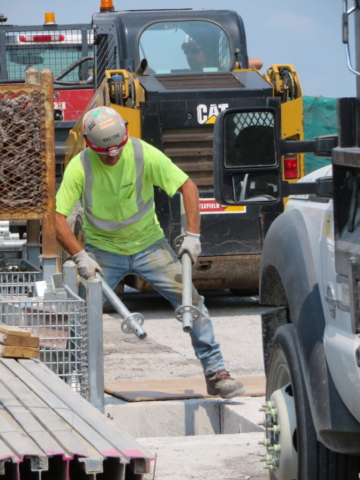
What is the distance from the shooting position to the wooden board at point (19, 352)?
435 cm

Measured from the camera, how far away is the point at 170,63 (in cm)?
1037

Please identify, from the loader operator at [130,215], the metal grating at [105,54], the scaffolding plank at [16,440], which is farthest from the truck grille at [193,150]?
the scaffolding plank at [16,440]

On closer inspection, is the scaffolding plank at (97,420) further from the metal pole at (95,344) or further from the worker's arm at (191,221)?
the worker's arm at (191,221)

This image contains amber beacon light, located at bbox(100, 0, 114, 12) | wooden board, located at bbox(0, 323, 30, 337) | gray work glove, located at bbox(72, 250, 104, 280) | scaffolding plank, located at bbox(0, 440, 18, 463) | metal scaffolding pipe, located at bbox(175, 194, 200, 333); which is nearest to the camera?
scaffolding plank, located at bbox(0, 440, 18, 463)

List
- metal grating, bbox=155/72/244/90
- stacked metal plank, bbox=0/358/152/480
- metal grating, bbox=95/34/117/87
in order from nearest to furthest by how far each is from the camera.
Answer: stacked metal plank, bbox=0/358/152/480
metal grating, bbox=155/72/244/90
metal grating, bbox=95/34/117/87

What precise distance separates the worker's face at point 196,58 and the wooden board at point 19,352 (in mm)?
6391

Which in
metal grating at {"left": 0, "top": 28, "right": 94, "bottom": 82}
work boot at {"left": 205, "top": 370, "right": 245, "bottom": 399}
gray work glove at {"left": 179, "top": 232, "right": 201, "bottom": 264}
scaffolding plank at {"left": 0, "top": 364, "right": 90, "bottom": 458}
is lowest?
work boot at {"left": 205, "top": 370, "right": 245, "bottom": 399}

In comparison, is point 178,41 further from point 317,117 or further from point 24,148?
point 317,117

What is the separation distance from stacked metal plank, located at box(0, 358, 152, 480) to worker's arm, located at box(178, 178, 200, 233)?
2.63 metres

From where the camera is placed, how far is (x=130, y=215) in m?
6.34

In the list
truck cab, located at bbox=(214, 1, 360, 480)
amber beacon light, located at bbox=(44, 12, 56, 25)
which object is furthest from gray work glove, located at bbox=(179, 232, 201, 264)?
amber beacon light, located at bbox=(44, 12, 56, 25)

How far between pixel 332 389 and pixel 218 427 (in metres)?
2.90

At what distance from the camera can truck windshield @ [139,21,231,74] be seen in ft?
33.9

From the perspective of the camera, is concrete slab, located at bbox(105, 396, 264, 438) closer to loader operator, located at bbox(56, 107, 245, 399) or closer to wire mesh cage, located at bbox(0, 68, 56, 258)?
loader operator, located at bbox(56, 107, 245, 399)
